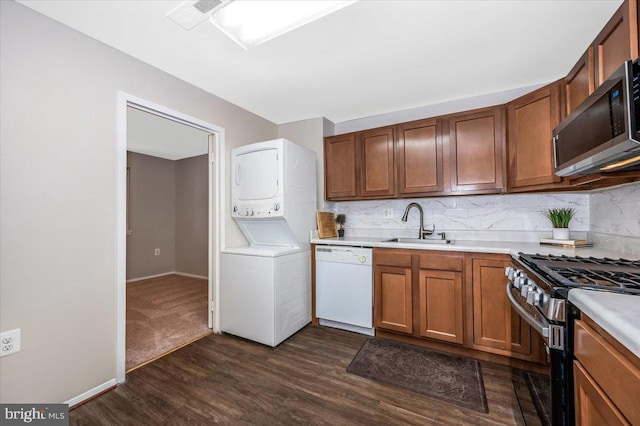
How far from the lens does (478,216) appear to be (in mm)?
2688

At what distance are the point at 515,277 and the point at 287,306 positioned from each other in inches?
72.3

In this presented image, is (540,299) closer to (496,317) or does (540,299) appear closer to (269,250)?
(496,317)

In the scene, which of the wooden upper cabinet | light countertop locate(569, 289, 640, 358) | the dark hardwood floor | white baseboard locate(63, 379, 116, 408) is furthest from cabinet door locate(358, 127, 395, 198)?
white baseboard locate(63, 379, 116, 408)

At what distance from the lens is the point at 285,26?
61.4 inches

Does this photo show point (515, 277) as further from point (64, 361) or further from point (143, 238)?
point (143, 238)

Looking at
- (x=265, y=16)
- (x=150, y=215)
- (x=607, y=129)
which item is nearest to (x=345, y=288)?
(x=607, y=129)

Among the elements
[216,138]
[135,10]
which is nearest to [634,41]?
[135,10]

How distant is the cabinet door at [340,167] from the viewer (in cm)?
301

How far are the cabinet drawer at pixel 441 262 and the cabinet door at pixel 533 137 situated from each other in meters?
0.81

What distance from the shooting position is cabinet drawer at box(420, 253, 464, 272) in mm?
2189

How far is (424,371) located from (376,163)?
195 cm

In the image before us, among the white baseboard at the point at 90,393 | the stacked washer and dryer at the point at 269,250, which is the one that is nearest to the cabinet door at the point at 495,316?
the stacked washer and dryer at the point at 269,250

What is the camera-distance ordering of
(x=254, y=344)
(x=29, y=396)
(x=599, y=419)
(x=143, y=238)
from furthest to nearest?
1. (x=143, y=238)
2. (x=254, y=344)
3. (x=29, y=396)
4. (x=599, y=419)

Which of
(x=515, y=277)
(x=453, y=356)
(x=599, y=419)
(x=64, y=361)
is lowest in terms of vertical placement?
(x=453, y=356)
